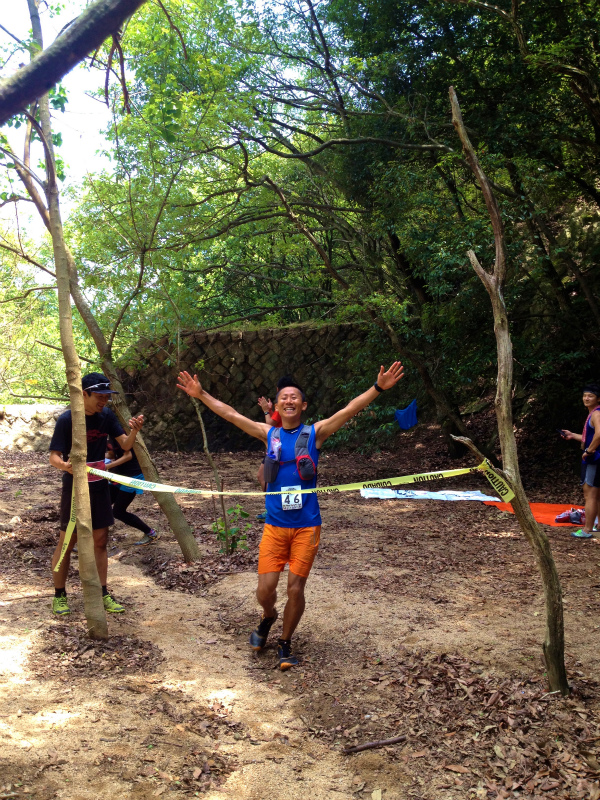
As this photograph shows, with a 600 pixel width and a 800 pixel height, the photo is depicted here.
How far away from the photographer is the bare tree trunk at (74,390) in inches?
157

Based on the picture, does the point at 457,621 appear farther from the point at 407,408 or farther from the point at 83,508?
the point at 407,408

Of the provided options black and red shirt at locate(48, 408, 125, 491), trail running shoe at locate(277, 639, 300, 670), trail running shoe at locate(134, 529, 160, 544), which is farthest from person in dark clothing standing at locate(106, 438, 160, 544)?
trail running shoe at locate(277, 639, 300, 670)

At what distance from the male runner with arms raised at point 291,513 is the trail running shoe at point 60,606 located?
150 centimetres

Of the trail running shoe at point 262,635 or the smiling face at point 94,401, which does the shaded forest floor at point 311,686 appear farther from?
the smiling face at point 94,401

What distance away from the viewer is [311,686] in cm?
397

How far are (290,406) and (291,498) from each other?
59cm

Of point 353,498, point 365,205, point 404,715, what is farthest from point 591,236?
point 404,715

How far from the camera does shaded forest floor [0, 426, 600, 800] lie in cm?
297

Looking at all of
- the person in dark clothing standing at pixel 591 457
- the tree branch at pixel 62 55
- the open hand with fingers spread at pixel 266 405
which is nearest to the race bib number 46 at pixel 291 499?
the open hand with fingers spread at pixel 266 405

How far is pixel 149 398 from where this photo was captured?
642 inches

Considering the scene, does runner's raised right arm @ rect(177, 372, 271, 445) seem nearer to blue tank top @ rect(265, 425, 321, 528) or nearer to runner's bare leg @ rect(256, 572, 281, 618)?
blue tank top @ rect(265, 425, 321, 528)

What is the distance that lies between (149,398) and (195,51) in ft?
27.7

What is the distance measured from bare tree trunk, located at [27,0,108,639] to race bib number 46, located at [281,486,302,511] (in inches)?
48.9

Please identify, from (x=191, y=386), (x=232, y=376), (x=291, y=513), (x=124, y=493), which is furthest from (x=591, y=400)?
(x=232, y=376)
